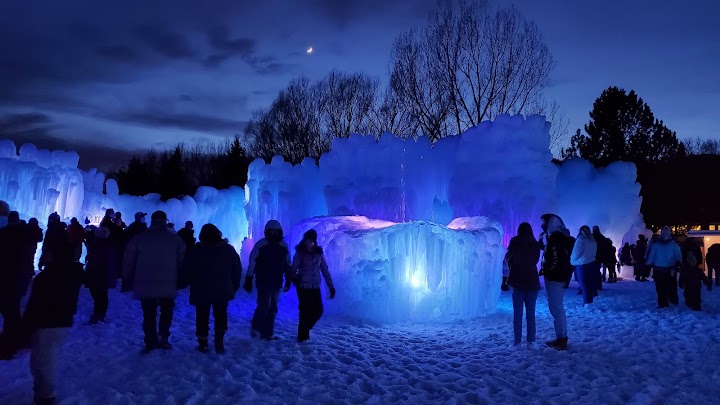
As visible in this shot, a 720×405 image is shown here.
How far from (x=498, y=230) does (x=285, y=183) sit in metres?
9.36

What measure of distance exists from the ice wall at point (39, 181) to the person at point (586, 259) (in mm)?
16237

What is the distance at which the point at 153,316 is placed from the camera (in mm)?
6656

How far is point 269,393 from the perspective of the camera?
5.29 m

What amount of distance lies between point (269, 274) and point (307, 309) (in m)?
0.71

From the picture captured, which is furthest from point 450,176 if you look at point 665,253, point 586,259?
point 665,253

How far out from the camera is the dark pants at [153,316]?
652 cm

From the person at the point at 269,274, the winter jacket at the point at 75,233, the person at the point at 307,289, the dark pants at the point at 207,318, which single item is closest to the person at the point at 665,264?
the person at the point at 307,289

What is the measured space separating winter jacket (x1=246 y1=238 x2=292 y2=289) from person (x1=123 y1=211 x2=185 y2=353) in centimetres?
118

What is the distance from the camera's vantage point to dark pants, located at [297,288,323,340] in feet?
25.1

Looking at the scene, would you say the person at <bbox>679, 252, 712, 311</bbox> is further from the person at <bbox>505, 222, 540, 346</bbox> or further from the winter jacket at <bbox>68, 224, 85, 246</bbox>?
the winter jacket at <bbox>68, 224, 85, 246</bbox>

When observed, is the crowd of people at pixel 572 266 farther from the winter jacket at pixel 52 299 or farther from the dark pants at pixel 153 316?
the winter jacket at pixel 52 299

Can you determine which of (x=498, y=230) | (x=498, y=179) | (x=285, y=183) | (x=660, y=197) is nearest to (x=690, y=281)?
(x=498, y=230)

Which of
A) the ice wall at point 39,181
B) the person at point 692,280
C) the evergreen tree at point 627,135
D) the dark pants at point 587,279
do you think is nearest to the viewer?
the person at point 692,280

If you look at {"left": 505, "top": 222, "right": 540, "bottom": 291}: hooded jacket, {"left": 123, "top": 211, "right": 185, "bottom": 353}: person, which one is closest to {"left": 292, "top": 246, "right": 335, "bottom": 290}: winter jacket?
{"left": 123, "top": 211, "right": 185, "bottom": 353}: person
